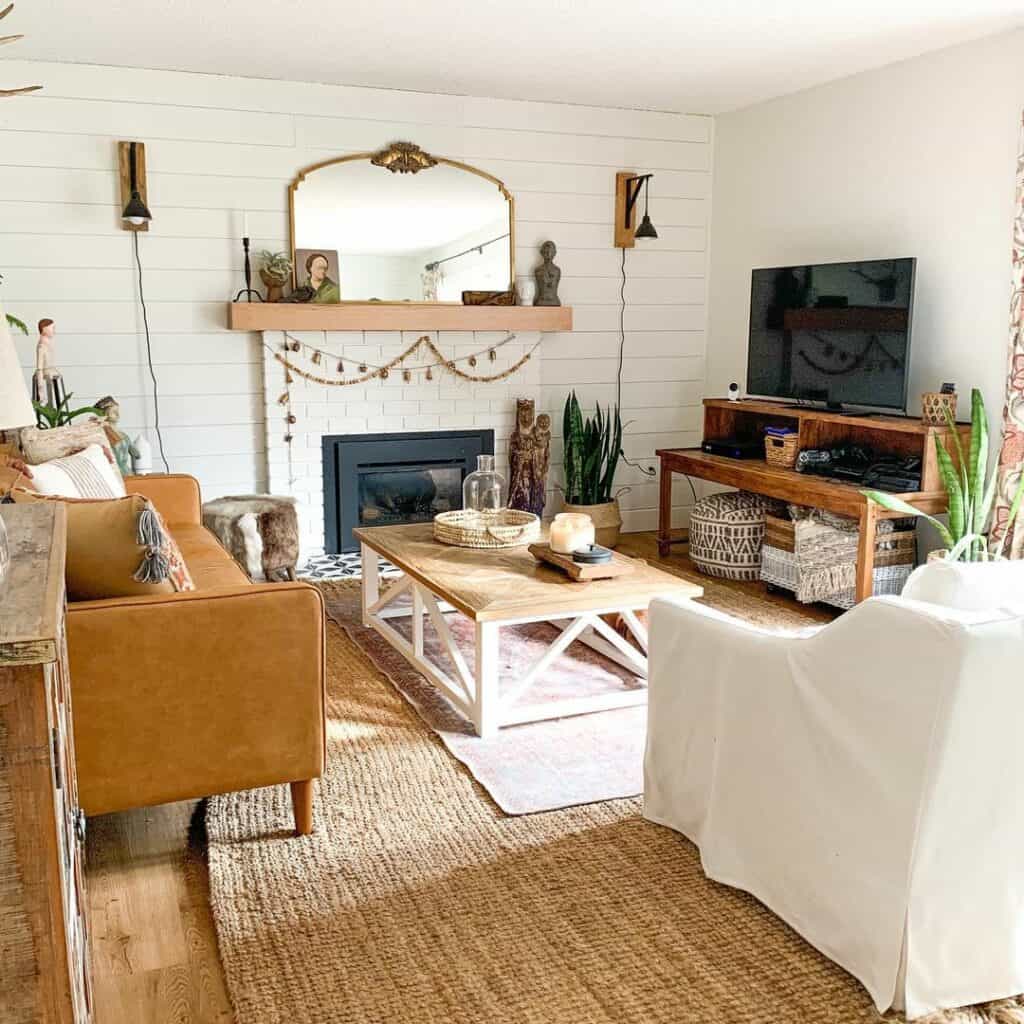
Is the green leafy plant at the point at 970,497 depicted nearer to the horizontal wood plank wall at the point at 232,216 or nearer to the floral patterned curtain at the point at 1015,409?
the floral patterned curtain at the point at 1015,409

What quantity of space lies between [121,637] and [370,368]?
3.54 meters

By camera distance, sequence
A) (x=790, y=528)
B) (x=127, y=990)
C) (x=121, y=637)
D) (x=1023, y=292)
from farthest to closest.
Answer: (x=790, y=528), (x=1023, y=292), (x=121, y=637), (x=127, y=990)

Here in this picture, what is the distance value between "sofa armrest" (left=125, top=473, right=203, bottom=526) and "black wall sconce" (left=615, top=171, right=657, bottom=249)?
2939mm

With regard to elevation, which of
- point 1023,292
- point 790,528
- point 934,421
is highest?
point 1023,292

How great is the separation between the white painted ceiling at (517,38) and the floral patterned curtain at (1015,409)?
0.82 metres

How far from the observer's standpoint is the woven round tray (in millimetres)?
3785

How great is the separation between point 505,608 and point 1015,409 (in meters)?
2.44

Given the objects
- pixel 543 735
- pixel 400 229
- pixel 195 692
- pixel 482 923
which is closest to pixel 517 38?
pixel 400 229

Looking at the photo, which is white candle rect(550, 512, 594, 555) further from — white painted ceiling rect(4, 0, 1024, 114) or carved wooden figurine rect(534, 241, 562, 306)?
carved wooden figurine rect(534, 241, 562, 306)

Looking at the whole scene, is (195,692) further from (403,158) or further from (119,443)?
(403,158)

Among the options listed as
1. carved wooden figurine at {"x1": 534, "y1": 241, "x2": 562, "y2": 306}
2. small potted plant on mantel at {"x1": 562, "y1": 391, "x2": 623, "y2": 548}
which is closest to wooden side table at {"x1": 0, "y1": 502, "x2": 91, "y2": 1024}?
small potted plant on mantel at {"x1": 562, "y1": 391, "x2": 623, "y2": 548}

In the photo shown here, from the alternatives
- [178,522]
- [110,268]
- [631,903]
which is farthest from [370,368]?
[631,903]

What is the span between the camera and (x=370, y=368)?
5664mm

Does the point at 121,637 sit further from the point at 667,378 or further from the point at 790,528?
the point at 667,378
